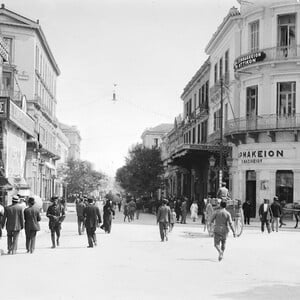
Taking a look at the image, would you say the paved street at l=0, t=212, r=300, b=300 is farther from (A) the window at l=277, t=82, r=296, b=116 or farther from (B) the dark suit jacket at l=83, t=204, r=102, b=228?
(A) the window at l=277, t=82, r=296, b=116

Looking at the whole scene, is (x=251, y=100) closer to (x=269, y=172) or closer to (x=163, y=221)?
(x=269, y=172)

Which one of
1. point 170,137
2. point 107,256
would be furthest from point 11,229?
point 170,137

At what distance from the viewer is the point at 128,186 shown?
189 feet

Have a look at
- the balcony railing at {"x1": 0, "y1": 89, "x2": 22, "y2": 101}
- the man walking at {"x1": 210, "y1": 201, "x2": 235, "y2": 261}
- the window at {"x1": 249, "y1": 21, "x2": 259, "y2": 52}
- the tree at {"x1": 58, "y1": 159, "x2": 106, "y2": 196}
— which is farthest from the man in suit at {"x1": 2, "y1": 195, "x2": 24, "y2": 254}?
the tree at {"x1": 58, "y1": 159, "x2": 106, "y2": 196}

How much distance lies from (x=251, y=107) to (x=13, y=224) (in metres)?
22.7

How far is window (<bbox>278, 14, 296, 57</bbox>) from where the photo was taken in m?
33.2

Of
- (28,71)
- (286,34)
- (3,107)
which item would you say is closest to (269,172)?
(286,34)

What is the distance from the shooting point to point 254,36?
34.9 m

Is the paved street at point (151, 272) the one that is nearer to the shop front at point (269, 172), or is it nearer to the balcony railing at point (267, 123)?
the balcony railing at point (267, 123)

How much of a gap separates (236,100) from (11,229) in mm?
24041

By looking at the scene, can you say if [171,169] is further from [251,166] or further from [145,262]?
[145,262]

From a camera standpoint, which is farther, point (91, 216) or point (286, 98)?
point (286, 98)

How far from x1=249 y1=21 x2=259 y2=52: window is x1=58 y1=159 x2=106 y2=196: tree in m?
44.8

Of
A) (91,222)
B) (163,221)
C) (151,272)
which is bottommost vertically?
(151,272)
